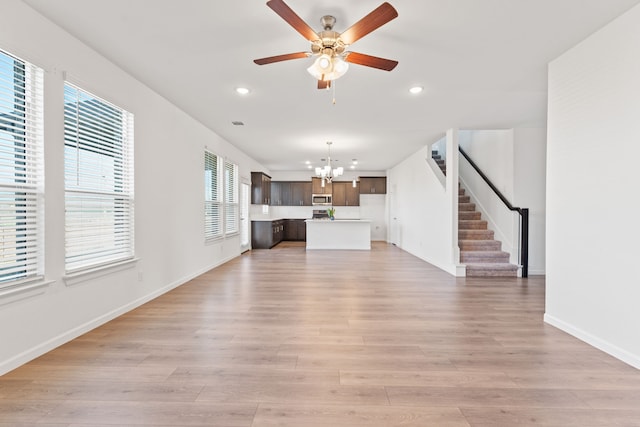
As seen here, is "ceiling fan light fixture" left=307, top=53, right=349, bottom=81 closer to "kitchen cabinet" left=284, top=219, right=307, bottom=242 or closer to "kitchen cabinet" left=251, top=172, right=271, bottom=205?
"kitchen cabinet" left=251, top=172, right=271, bottom=205

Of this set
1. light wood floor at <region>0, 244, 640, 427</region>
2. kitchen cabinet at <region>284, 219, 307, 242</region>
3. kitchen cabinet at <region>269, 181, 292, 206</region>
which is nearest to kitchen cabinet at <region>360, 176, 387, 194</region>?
kitchen cabinet at <region>284, 219, 307, 242</region>

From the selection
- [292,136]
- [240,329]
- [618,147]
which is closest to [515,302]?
[618,147]

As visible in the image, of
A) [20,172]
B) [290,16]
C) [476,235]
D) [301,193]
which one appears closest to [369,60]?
[290,16]

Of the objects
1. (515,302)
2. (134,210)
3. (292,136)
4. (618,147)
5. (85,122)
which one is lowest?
(515,302)

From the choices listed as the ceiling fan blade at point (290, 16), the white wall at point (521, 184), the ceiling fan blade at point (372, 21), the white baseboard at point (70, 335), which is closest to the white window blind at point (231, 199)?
the white baseboard at point (70, 335)

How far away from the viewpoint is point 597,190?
2.54m

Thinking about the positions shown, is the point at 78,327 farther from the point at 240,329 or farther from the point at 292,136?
the point at 292,136

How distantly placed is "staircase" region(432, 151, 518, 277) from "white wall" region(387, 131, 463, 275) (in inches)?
14.1

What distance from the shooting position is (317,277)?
5172mm

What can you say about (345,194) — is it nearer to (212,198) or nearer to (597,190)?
(212,198)

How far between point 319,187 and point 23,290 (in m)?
9.38

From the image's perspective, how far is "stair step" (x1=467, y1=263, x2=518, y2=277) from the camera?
5.21 meters

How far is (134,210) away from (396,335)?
315 cm

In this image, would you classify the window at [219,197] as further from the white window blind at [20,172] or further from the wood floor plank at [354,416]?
the wood floor plank at [354,416]
